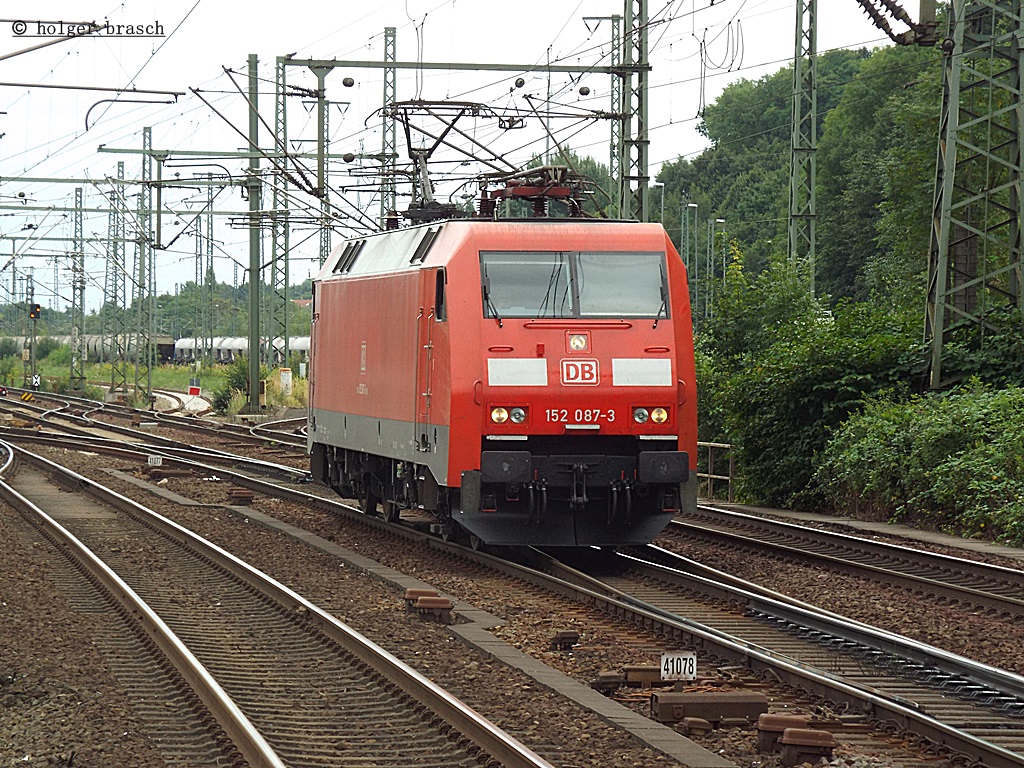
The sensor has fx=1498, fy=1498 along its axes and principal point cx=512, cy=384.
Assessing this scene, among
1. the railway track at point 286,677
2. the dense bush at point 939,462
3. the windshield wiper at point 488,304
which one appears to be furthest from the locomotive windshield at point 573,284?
the dense bush at point 939,462

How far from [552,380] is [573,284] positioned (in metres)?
1.10

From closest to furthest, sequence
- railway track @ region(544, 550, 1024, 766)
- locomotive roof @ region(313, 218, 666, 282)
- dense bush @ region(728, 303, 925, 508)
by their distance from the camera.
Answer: railway track @ region(544, 550, 1024, 766), locomotive roof @ region(313, 218, 666, 282), dense bush @ region(728, 303, 925, 508)

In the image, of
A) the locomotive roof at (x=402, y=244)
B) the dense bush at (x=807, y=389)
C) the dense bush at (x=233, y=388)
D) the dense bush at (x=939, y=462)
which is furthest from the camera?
the dense bush at (x=233, y=388)

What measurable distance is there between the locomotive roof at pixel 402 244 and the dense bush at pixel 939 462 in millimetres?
5610

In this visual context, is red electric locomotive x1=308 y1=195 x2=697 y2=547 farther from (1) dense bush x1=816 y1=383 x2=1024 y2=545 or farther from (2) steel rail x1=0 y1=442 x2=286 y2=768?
(1) dense bush x1=816 y1=383 x2=1024 y2=545

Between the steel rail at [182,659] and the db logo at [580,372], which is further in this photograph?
the db logo at [580,372]

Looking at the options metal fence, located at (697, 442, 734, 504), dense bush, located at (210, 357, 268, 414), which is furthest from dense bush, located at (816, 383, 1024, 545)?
dense bush, located at (210, 357, 268, 414)

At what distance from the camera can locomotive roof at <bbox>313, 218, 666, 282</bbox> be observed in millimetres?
14953

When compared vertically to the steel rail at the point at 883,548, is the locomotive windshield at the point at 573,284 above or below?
above

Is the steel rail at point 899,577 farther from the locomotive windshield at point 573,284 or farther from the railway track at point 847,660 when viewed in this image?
the locomotive windshield at point 573,284

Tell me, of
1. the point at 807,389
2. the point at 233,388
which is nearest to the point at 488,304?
the point at 807,389

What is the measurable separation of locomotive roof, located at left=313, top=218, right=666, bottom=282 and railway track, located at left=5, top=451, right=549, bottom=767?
3744 millimetres

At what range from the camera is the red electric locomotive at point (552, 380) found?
46.4 ft

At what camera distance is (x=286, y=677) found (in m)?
9.67
